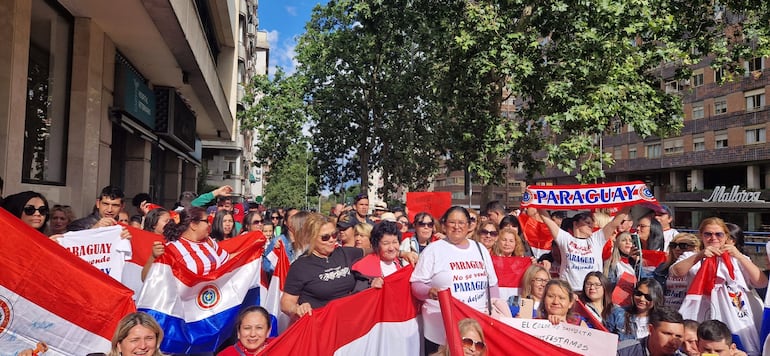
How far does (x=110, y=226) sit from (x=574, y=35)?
41.8 ft

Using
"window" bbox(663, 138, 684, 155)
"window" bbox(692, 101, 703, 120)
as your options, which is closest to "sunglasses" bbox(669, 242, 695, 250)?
"window" bbox(692, 101, 703, 120)

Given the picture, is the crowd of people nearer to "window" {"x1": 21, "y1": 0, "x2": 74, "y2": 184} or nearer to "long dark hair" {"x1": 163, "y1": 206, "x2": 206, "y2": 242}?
"long dark hair" {"x1": 163, "y1": 206, "x2": 206, "y2": 242}

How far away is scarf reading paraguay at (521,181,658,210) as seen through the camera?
7102 millimetres

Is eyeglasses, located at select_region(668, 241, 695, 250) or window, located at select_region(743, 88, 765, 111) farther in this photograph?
window, located at select_region(743, 88, 765, 111)

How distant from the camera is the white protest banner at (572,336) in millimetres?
4320

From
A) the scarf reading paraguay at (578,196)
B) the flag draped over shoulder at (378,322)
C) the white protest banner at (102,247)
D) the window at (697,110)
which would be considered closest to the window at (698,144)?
the window at (697,110)

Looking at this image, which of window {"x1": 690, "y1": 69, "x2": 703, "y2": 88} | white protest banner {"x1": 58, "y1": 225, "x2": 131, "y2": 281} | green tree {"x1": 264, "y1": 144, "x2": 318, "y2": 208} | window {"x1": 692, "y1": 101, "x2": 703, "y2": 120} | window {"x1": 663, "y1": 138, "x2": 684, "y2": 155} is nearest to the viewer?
white protest banner {"x1": 58, "y1": 225, "x2": 131, "y2": 281}

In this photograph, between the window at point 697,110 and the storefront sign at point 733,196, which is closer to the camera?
the storefront sign at point 733,196

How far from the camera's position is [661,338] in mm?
4363

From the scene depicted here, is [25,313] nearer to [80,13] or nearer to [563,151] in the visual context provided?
[80,13]

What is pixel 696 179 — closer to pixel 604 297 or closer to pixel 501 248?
pixel 501 248

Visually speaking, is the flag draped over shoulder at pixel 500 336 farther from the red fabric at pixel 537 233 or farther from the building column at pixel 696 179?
the building column at pixel 696 179

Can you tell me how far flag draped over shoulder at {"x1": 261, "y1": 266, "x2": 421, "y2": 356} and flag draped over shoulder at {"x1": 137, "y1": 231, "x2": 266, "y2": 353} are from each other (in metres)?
1.38

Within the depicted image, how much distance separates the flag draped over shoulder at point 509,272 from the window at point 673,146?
47021 mm
